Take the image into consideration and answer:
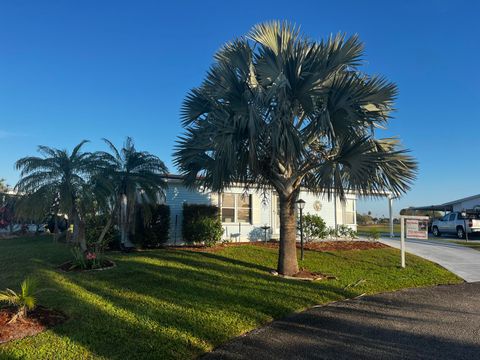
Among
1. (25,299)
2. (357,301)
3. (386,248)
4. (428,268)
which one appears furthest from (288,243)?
(386,248)

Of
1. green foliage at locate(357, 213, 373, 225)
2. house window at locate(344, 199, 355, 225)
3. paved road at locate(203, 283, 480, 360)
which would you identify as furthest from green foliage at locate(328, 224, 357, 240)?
green foliage at locate(357, 213, 373, 225)

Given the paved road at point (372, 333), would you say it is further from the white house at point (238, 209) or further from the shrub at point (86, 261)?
the white house at point (238, 209)

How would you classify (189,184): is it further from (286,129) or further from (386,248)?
(386,248)

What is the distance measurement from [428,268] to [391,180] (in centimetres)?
430

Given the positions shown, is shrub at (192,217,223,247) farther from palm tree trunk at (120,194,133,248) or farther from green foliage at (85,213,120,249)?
green foliage at (85,213,120,249)

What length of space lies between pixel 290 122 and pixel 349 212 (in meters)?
12.4

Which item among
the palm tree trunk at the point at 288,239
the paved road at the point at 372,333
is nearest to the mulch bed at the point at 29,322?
the paved road at the point at 372,333

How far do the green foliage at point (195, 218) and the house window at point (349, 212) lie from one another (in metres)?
7.84

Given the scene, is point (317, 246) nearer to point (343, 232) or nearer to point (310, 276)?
point (343, 232)

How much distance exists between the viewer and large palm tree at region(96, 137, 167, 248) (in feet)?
38.7

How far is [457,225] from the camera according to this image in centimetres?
2534

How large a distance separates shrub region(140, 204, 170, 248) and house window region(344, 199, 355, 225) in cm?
985

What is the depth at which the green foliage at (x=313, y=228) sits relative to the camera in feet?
55.6

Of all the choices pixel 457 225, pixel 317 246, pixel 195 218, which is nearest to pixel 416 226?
pixel 317 246
